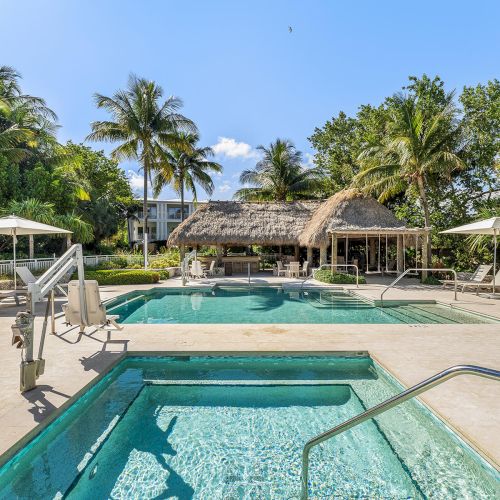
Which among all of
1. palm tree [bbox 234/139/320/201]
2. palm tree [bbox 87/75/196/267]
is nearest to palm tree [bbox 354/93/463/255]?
palm tree [bbox 234/139/320/201]

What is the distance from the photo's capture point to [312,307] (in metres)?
10.2

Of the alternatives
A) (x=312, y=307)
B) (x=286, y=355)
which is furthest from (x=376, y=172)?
(x=286, y=355)

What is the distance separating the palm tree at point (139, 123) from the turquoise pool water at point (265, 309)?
7.55 m

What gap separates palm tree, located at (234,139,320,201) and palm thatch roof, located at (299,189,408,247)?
7.40m

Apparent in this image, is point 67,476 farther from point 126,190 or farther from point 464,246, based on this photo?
point 126,190

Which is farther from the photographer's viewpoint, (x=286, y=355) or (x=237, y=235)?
(x=237, y=235)

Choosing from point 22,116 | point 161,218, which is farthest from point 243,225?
point 161,218

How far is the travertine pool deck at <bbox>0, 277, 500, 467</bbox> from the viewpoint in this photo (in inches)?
126

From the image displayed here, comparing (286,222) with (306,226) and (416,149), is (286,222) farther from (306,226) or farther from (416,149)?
(416,149)

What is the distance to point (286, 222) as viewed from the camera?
19125 mm

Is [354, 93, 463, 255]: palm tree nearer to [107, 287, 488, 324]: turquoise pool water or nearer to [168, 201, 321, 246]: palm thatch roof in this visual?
[168, 201, 321, 246]: palm thatch roof

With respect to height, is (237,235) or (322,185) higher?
(322,185)

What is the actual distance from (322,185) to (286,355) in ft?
69.7

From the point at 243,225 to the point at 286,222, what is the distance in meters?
2.36
